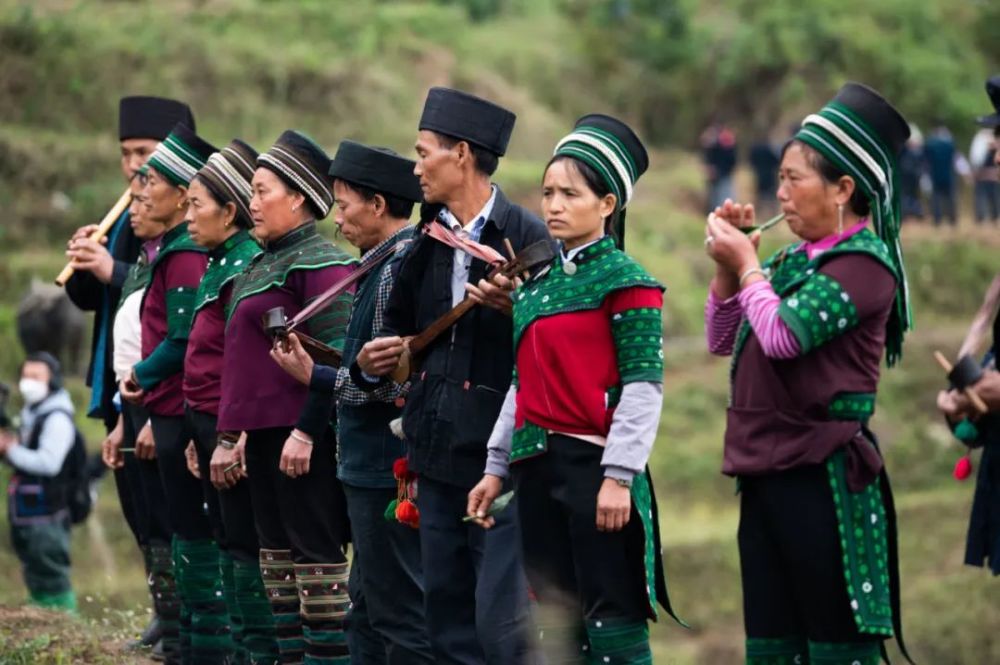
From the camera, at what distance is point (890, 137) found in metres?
4.97

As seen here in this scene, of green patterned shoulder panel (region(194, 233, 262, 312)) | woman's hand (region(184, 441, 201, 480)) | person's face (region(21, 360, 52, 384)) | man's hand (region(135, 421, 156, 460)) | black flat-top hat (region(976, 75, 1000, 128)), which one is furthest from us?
person's face (region(21, 360, 52, 384))

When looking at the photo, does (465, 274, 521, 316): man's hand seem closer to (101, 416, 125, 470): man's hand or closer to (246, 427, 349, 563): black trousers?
(246, 427, 349, 563): black trousers

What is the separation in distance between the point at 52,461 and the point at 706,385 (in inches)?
541

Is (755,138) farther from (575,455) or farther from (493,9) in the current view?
(575,455)

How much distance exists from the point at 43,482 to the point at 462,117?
6.41 m

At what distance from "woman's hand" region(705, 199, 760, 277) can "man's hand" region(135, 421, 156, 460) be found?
9.65 ft

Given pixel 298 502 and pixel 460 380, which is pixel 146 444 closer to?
pixel 298 502

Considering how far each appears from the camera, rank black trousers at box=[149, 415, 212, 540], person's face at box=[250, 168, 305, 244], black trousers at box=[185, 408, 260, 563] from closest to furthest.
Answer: person's face at box=[250, 168, 305, 244], black trousers at box=[185, 408, 260, 563], black trousers at box=[149, 415, 212, 540]

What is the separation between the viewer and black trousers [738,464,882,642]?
4.85m

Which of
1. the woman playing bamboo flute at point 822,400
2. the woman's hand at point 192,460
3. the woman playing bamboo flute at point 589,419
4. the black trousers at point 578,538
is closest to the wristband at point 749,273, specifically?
the woman playing bamboo flute at point 822,400

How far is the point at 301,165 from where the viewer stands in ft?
21.2

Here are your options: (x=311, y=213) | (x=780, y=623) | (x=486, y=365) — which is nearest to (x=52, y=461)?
(x=311, y=213)

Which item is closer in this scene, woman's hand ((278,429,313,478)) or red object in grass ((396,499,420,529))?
red object in grass ((396,499,420,529))

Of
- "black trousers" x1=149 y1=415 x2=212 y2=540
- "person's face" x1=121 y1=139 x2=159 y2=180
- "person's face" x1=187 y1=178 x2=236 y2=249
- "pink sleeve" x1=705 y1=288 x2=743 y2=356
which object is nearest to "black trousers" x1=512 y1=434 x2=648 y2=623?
"pink sleeve" x1=705 y1=288 x2=743 y2=356
